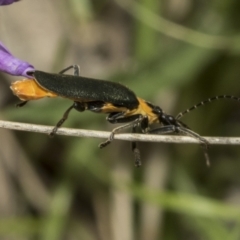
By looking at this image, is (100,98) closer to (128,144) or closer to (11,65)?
(11,65)

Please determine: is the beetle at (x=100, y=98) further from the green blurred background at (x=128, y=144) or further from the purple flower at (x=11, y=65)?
the green blurred background at (x=128, y=144)

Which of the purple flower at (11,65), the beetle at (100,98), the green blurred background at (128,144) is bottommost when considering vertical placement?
the purple flower at (11,65)

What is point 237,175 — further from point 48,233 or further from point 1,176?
point 1,176

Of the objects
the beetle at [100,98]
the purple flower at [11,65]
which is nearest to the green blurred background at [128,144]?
the beetle at [100,98]

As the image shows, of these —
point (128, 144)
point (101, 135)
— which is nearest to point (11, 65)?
point (101, 135)

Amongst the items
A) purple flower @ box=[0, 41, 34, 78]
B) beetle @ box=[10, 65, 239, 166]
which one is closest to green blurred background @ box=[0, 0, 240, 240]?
beetle @ box=[10, 65, 239, 166]

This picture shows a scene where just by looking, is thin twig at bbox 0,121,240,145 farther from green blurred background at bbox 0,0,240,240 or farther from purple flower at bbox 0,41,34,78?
green blurred background at bbox 0,0,240,240
